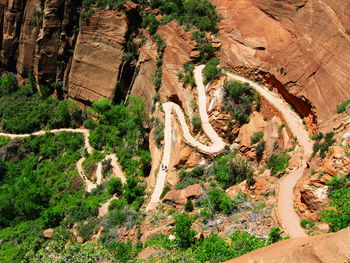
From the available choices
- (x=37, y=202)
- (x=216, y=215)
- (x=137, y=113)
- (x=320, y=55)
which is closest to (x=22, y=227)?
(x=37, y=202)

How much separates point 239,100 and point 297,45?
7.83 m

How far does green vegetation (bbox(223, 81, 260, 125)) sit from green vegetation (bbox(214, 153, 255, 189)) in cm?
504

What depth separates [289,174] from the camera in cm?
2544

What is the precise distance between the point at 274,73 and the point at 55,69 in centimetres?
3874

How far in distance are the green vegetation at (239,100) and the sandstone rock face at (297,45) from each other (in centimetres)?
296

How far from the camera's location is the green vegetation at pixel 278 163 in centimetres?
2647

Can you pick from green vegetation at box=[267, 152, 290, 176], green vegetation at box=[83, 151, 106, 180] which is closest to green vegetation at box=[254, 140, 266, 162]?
green vegetation at box=[267, 152, 290, 176]

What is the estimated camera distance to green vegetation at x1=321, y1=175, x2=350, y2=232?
57.2 ft

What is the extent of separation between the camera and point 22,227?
38656 millimetres

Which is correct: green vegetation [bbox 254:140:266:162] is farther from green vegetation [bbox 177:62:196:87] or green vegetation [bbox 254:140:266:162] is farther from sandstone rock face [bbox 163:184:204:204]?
green vegetation [bbox 177:62:196:87]

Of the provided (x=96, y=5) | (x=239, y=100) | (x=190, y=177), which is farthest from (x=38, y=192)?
(x=96, y=5)

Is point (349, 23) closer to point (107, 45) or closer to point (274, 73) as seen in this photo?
point (274, 73)

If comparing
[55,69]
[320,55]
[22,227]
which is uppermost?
Result: [320,55]

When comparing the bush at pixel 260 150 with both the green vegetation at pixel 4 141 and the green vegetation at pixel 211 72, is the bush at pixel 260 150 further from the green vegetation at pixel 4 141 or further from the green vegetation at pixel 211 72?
the green vegetation at pixel 4 141
